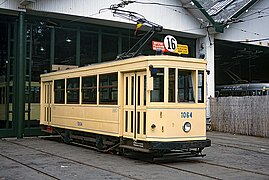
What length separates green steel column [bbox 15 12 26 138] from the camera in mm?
18761

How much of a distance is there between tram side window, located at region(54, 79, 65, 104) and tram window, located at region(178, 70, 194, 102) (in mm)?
5983

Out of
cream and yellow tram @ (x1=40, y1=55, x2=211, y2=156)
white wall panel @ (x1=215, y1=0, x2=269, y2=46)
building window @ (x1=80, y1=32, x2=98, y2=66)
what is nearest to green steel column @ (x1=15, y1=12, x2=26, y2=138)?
building window @ (x1=80, y1=32, x2=98, y2=66)

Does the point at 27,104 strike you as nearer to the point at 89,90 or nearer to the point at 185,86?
the point at 89,90

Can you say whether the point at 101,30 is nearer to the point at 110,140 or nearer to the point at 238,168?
the point at 110,140

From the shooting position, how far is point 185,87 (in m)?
11.7

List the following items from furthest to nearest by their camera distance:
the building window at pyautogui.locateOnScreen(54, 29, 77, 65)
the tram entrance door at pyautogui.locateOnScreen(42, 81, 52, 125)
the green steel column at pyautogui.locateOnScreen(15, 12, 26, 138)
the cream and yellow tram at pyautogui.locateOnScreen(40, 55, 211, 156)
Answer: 1. the building window at pyautogui.locateOnScreen(54, 29, 77, 65)
2. the green steel column at pyautogui.locateOnScreen(15, 12, 26, 138)
3. the tram entrance door at pyautogui.locateOnScreen(42, 81, 52, 125)
4. the cream and yellow tram at pyautogui.locateOnScreen(40, 55, 211, 156)

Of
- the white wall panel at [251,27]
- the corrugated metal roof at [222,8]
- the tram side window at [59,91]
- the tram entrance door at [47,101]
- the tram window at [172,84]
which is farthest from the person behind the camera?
the white wall panel at [251,27]

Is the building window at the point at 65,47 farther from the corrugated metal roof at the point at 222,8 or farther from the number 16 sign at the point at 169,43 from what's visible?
the corrugated metal roof at the point at 222,8

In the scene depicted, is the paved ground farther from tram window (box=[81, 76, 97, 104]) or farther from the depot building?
the depot building

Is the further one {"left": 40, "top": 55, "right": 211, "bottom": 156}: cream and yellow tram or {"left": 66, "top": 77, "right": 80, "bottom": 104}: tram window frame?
{"left": 66, "top": 77, "right": 80, "bottom": 104}: tram window frame

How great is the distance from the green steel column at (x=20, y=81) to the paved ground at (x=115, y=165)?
3560 mm

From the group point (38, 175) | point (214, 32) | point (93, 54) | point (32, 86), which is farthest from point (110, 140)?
point (214, 32)

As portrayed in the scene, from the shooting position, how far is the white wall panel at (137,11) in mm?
19578

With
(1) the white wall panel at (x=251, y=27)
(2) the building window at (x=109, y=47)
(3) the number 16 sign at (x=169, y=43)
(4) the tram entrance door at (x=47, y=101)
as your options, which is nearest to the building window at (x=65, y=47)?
(2) the building window at (x=109, y=47)
